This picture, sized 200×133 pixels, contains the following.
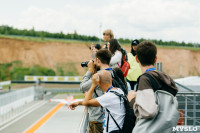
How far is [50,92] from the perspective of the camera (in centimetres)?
4000

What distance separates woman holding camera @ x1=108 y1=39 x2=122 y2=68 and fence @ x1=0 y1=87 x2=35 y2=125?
18.0 metres

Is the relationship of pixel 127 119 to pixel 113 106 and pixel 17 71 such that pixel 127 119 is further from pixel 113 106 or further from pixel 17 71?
pixel 17 71

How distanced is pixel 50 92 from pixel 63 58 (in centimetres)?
2901

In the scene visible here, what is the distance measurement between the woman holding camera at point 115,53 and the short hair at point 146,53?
211 cm

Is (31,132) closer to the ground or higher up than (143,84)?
closer to the ground

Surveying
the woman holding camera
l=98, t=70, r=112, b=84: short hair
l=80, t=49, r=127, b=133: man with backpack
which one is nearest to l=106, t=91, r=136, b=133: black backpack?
l=98, t=70, r=112, b=84: short hair

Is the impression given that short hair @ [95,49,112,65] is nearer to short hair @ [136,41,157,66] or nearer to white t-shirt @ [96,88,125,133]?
white t-shirt @ [96,88,125,133]

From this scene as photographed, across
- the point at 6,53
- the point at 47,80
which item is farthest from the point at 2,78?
the point at 47,80

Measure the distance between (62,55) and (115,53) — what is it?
2570 inches

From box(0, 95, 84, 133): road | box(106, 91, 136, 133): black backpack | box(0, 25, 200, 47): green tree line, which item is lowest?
box(0, 95, 84, 133): road

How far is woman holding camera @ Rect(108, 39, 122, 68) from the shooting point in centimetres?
455

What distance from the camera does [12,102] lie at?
982 inches

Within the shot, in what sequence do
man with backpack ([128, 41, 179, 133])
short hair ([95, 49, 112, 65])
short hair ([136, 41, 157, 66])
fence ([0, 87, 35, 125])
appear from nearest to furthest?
man with backpack ([128, 41, 179, 133]) < short hair ([136, 41, 157, 66]) < short hair ([95, 49, 112, 65]) < fence ([0, 87, 35, 125])

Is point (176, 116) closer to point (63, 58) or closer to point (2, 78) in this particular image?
point (2, 78)
